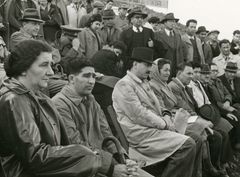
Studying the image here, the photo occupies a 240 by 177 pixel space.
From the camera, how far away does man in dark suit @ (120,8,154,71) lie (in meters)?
9.29

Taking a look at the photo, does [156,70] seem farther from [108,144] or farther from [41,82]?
[41,82]

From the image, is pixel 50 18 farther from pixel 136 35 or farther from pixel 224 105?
pixel 224 105

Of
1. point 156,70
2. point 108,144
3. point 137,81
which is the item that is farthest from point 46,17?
point 108,144

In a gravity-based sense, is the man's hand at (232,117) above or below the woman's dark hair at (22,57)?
below

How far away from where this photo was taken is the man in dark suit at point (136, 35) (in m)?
9.29

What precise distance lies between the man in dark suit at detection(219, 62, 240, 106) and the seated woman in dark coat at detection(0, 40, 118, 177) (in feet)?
23.3

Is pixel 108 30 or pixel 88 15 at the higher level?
pixel 88 15

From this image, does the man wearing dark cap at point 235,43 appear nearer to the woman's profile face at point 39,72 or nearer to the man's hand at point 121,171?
the man's hand at point 121,171

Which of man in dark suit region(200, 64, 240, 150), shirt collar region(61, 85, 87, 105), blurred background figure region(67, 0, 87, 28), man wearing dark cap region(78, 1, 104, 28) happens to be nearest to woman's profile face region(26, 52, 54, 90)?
shirt collar region(61, 85, 87, 105)

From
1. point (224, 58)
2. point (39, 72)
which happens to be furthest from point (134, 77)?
point (224, 58)

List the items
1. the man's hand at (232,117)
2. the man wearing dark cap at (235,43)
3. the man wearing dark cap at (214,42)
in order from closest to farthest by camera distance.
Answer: the man's hand at (232,117) → the man wearing dark cap at (235,43) → the man wearing dark cap at (214,42)

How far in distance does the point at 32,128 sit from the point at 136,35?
667 cm

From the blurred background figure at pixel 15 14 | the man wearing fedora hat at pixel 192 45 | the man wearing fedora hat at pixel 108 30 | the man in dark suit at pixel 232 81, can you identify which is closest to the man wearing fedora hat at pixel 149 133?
the blurred background figure at pixel 15 14

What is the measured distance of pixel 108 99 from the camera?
22.3ft
